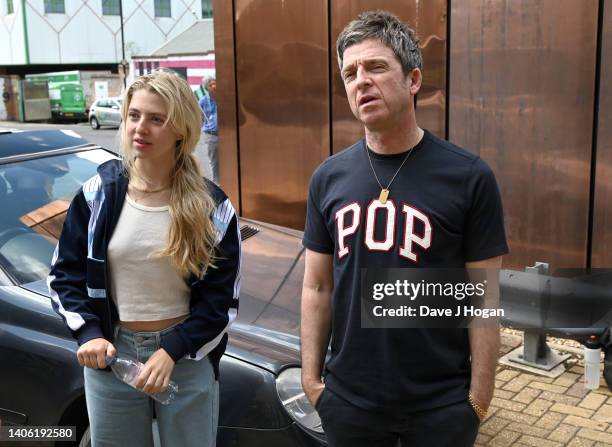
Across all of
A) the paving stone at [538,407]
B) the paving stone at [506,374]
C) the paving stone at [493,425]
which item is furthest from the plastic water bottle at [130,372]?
the paving stone at [506,374]

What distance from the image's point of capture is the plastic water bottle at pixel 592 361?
4355mm

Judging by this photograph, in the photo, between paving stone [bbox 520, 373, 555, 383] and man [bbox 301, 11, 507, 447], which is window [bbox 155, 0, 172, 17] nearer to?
paving stone [bbox 520, 373, 555, 383]

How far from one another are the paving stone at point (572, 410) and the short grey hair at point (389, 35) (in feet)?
9.71

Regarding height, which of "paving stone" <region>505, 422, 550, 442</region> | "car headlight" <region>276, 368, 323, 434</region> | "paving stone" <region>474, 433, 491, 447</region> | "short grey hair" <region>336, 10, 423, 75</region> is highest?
"short grey hair" <region>336, 10, 423, 75</region>

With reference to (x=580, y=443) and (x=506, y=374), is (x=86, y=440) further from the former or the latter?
(x=506, y=374)

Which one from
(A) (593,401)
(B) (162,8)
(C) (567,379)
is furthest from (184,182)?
(B) (162,8)

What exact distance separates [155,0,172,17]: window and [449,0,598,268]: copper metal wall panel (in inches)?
1841

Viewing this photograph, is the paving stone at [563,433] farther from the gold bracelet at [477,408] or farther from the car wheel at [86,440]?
the car wheel at [86,440]

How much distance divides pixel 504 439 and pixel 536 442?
0.17 meters

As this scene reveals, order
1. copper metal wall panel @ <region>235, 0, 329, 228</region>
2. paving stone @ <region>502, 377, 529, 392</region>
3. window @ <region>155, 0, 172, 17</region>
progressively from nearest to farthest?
paving stone @ <region>502, 377, 529, 392</region>
copper metal wall panel @ <region>235, 0, 329, 228</region>
window @ <region>155, 0, 172, 17</region>

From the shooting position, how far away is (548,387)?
14.9 feet

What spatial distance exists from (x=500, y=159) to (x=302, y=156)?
2.35m

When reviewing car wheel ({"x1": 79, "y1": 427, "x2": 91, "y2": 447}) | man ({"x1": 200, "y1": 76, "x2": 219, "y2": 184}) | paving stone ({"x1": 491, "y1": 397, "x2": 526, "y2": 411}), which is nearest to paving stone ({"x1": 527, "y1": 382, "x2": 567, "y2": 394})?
paving stone ({"x1": 491, "y1": 397, "x2": 526, "y2": 411})

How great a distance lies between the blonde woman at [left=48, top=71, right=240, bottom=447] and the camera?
2.27m
